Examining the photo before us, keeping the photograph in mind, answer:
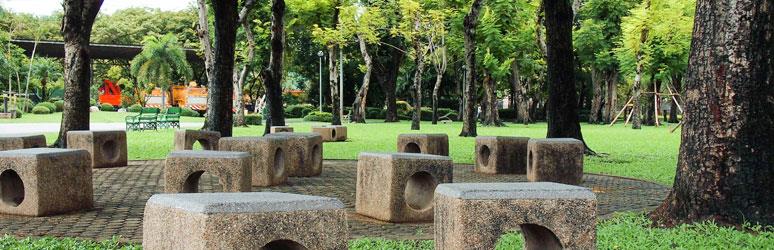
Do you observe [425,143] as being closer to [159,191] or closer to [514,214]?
[159,191]

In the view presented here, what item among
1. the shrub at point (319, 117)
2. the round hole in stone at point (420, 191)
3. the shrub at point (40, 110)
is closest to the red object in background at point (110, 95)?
the shrub at point (40, 110)

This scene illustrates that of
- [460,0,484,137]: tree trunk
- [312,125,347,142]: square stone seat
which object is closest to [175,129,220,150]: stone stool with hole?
[312,125,347,142]: square stone seat

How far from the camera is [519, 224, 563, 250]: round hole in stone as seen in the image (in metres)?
5.68

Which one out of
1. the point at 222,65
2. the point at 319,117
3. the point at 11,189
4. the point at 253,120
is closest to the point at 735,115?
the point at 11,189

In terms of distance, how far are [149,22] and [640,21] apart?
4740cm

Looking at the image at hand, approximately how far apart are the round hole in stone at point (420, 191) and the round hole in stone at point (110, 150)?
796 cm

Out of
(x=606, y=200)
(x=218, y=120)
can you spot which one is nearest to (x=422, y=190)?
(x=606, y=200)

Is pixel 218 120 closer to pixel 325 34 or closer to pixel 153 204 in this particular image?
pixel 153 204

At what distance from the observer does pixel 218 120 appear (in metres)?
18.2

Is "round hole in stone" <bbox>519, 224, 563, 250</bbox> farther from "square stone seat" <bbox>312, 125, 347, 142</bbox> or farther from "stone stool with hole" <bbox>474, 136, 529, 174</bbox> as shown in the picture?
"square stone seat" <bbox>312, 125, 347, 142</bbox>

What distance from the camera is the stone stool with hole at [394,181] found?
28.9 ft

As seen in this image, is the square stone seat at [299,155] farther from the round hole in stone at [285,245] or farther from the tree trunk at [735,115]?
the round hole in stone at [285,245]

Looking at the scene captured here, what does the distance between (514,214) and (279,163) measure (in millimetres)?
8254

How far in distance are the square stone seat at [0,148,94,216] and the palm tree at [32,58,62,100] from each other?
5873 centimetres
